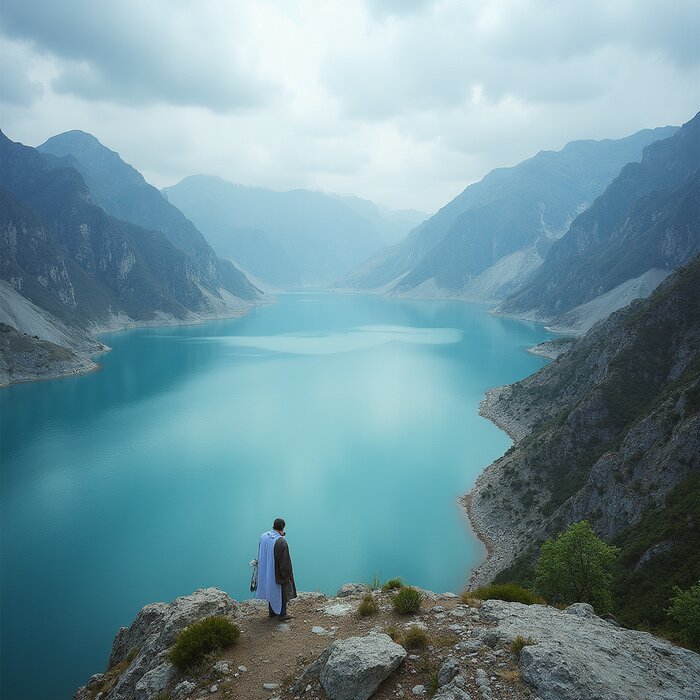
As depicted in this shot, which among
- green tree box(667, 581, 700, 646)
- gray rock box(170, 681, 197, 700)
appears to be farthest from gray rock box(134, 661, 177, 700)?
green tree box(667, 581, 700, 646)

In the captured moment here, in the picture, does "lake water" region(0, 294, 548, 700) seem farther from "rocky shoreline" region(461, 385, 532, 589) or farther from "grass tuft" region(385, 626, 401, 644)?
"grass tuft" region(385, 626, 401, 644)

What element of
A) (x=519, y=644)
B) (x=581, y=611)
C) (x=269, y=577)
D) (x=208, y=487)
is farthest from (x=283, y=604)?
(x=208, y=487)

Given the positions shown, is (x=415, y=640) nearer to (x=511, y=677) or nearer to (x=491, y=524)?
(x=511, y=677)

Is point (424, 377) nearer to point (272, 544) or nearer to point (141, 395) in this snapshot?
point (141, 395)

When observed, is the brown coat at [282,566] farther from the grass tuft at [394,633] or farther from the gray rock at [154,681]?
the gray rock at [154,681]

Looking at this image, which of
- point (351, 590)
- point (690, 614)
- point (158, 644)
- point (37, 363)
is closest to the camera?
point (158, 644)

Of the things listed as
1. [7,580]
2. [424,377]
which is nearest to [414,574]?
[7,580]
